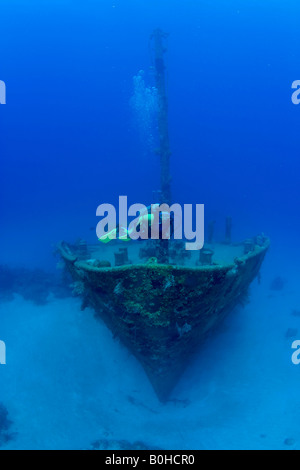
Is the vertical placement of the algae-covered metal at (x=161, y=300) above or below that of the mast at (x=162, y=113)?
below

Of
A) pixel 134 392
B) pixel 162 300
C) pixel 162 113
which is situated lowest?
pixel 134 392

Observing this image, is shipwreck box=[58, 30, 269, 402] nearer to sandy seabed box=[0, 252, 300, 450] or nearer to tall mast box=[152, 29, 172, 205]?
sandy seabed box=[0, 252, 300, 450]

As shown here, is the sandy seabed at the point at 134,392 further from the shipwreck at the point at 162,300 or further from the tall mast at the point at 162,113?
the tall mast at the point at 162,113

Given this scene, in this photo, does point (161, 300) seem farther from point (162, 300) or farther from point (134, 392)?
point (134, 392)

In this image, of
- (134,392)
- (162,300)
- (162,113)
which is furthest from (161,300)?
(162,113)

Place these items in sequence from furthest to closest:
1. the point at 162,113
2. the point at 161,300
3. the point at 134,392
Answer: the point at 162,113
the point at 134,392
the point at 161,300

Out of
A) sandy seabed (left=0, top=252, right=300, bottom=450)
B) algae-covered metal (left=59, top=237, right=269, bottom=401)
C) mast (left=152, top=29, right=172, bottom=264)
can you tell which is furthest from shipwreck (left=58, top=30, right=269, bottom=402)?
mast (left=152, top=29, right=172, bottom=264)

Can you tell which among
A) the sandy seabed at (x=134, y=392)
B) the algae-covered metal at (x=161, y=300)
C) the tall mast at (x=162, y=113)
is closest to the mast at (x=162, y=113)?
the tall mast at (x=162, y=113)

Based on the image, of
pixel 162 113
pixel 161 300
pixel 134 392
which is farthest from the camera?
pixel 162 113

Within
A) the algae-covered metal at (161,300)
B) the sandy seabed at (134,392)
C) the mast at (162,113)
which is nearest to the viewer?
the algae-covered metal at (161,300)

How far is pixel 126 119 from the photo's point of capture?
74.2 m

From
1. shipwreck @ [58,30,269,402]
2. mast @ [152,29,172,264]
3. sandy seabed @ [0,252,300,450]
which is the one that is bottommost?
sandy seabed @ [0,252,300,450]

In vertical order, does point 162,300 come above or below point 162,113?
below
